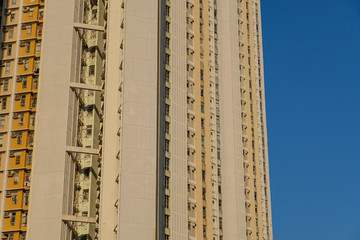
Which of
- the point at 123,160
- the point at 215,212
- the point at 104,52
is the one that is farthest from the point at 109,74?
the point at 215,212

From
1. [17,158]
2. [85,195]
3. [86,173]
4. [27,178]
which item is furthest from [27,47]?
[85,195]

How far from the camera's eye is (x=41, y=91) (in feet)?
348

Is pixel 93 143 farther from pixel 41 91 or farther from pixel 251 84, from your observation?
pixel 251 84

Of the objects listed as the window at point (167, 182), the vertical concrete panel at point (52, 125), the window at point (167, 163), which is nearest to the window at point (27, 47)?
the vertical concrete panel at point (52, 125)

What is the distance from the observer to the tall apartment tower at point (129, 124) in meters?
99.2

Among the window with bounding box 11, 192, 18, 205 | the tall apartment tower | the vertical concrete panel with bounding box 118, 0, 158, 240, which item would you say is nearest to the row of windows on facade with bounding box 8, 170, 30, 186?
the tall apartment tower

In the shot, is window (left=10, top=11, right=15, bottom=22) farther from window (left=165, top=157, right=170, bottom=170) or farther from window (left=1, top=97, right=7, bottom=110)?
window (left=165, top=157, right=170, bottom=170)

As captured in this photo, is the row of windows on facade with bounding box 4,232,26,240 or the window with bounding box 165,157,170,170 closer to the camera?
the window with bounding box 165,157,170,170

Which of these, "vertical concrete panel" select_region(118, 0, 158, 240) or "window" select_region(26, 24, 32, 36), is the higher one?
"window" select_region(26, 24, 32, 36)

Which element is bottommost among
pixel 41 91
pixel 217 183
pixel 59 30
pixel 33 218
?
pixel 33 218

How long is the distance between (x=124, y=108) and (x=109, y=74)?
759 centimetres

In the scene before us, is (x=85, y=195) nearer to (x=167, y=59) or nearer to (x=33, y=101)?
(x=33, y=101)

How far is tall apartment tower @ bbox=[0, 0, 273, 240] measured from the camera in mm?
99188

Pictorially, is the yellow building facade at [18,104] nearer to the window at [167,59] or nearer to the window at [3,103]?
the window at [3,103]
